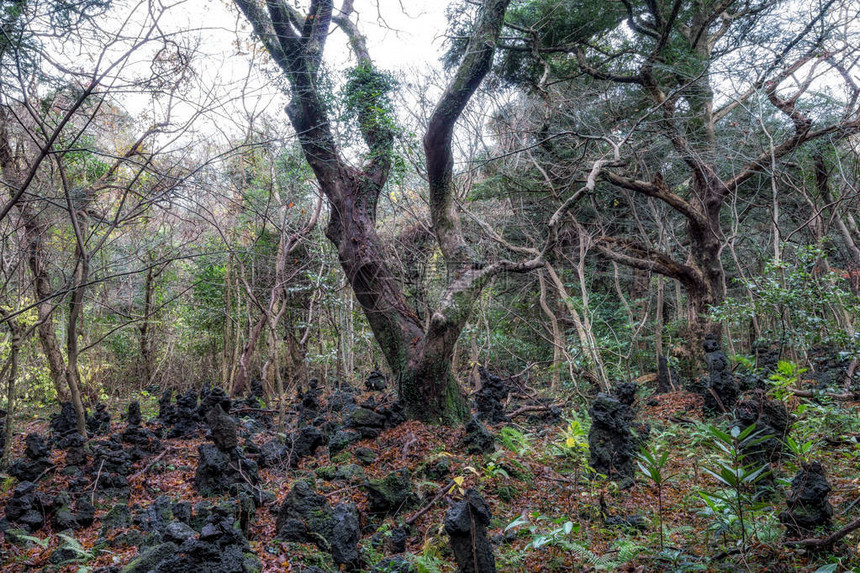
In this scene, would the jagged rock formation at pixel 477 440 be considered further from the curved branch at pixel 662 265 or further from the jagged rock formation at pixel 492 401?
the curved branch at pixel 662 265

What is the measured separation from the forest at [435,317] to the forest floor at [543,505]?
0.03m

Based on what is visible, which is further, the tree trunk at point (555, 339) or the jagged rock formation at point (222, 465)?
the tree trunk at point (555, 339)

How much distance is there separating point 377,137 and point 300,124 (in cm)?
110

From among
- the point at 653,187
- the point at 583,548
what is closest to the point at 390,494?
the point at 583,548

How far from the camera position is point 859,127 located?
726 centimetres

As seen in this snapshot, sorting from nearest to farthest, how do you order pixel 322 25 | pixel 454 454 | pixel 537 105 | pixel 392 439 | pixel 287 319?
pixel 454 454
pixel 392 439
pixel 322 25
pixel 537 105
pixel 287 319

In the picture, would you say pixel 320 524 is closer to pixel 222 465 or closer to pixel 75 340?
pixel 222 465

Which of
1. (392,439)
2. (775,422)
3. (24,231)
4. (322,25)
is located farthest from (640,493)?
(24,231)

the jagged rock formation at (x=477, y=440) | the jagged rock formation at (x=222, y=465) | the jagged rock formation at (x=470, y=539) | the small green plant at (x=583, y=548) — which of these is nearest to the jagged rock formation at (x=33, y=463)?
the jagged rock formation at (x=222, y=465)

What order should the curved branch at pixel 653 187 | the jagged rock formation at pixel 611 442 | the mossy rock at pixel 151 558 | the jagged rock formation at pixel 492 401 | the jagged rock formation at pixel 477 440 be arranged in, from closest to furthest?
the mossy rock at pixel 151 558
the jagged rock formation at pixel 611 442
the jagged rock formation at pixel 477 440
the jagged rock formation at pixel 492 401
the curved branch at pixel 653 187

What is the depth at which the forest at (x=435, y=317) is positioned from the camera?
3.26 metres

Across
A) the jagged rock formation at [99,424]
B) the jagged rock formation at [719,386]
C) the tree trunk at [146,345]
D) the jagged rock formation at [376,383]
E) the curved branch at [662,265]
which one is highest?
the tree trunk at [146,345]

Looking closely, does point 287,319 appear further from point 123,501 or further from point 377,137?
point 123,501

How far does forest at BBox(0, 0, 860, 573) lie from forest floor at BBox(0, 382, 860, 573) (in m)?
0.03
